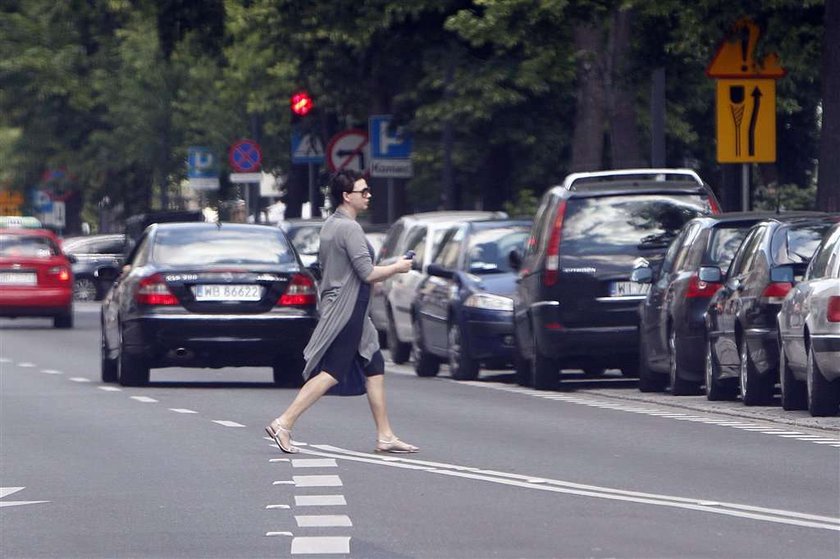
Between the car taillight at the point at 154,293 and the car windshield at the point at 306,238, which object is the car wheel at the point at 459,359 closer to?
the car taillight at the point at 154,293

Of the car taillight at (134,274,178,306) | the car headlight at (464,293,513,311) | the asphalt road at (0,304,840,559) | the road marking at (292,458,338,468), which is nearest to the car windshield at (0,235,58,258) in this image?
the car headlight at (464,293,513,311)

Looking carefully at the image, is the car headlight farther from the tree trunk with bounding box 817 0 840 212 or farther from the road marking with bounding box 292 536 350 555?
the road marking with bounding box 292 536 350 555

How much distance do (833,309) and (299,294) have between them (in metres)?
6.10

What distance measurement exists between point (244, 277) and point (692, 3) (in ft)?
17.9

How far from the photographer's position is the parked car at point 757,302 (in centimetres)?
1786

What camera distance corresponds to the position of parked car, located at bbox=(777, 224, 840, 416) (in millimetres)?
15953

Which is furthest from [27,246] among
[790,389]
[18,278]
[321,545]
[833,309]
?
[321,545]

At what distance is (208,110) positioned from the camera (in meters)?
54.1

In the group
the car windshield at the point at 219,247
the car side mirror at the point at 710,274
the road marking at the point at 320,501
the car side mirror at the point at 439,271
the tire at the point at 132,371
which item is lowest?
the tire at the point at 132,371

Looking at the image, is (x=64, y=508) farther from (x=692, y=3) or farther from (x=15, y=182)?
(x=15, y=182)

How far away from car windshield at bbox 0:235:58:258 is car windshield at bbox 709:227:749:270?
2035 cm

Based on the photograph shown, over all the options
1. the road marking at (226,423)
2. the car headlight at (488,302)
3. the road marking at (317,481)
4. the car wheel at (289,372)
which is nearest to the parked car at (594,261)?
the car headlight at (488,302)

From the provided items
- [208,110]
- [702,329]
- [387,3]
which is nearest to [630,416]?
[702,329]

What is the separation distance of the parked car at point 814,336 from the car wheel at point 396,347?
991cm
